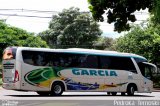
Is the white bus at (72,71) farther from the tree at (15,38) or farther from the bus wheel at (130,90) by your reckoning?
the tree at (15,38)

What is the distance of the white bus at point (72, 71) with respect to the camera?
2262cm

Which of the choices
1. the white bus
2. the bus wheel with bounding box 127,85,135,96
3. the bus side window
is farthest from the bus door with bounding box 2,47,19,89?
the bus wheel with bounding box 127,85,135,96

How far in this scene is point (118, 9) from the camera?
7.92 meters

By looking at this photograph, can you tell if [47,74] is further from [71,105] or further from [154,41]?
[154,41]

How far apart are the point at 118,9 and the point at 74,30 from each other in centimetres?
5891

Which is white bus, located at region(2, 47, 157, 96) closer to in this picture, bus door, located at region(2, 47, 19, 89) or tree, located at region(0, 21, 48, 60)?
bus door, located at region(2, 47, 19, 89)

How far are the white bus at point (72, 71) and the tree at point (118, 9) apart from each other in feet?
48.3

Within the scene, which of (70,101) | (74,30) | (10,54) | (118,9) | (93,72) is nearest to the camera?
(118,9)

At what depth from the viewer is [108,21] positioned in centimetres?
815

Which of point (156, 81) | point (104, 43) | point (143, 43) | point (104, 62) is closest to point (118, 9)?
point (104, 62)

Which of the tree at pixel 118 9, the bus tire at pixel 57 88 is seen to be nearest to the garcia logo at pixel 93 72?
the bus tire at pixel 57 88

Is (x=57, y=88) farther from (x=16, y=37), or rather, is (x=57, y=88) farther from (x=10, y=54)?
(x=16, y=37)

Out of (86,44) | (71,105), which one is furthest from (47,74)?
(86,44)

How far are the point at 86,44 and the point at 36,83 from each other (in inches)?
1724
